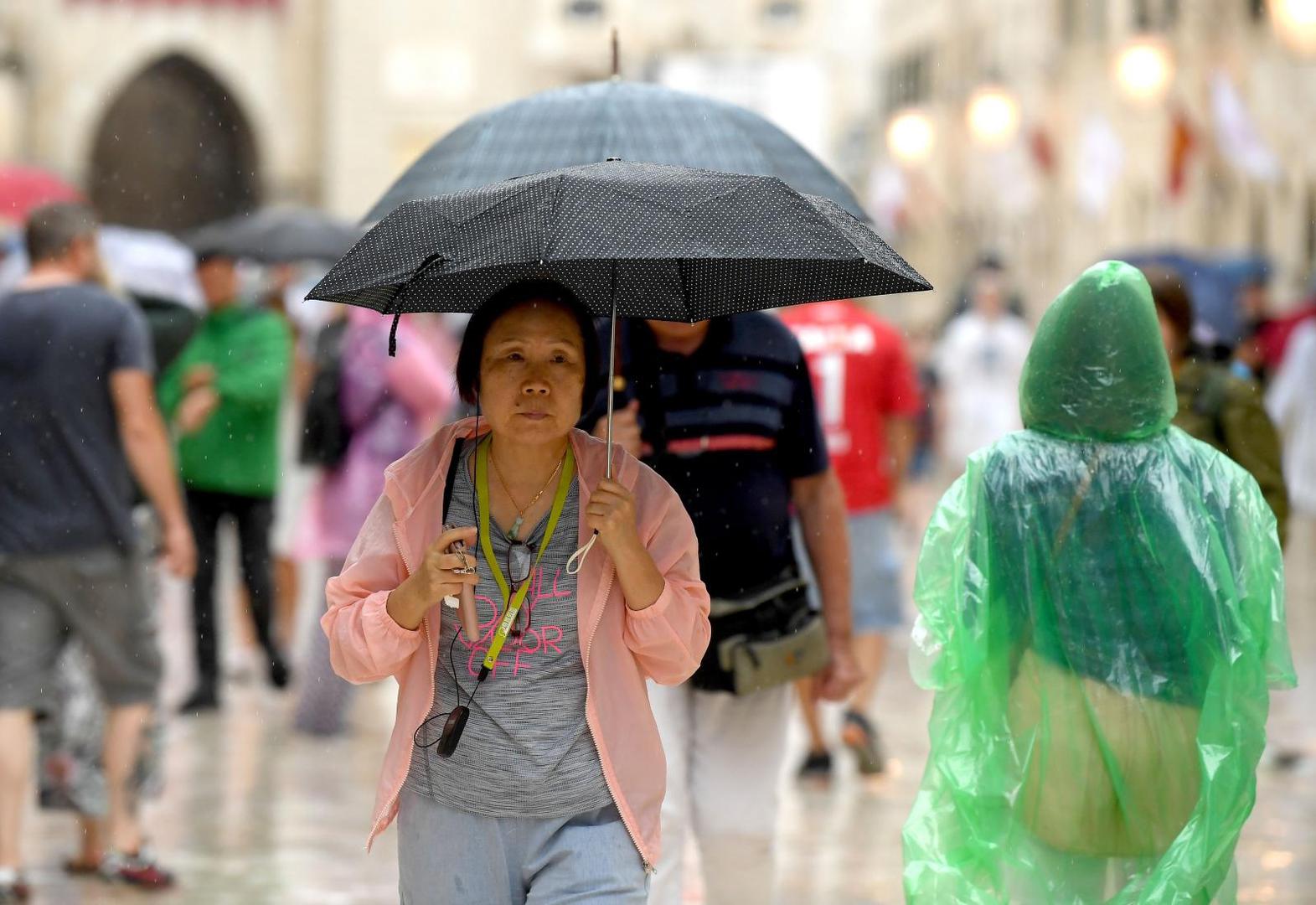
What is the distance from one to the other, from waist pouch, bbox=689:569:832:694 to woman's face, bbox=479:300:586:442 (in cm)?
129

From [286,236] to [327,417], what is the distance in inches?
124

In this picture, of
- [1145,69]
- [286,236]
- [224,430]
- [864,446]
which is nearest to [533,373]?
[864,446]

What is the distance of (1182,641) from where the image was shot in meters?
4.26

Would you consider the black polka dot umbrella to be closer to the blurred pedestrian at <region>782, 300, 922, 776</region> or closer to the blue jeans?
the blue jeans

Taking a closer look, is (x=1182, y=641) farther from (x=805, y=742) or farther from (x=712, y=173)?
(x=805, y=742)

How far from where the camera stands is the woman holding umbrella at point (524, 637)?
381 centimetres

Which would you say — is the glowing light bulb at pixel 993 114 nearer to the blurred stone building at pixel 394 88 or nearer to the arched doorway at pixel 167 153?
the blurred stone building at pixel 394 88

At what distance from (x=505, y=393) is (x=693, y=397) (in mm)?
1286

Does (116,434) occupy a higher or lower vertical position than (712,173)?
lower

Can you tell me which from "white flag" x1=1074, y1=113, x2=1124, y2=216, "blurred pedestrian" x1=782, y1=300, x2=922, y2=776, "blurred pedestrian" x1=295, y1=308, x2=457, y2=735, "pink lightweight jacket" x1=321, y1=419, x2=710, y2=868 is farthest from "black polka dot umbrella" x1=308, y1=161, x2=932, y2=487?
"white flag" x1=1074, y1=113, x2=1124, y2=216

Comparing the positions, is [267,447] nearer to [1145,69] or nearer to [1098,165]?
[1145,69]

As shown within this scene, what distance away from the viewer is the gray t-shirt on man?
6449 mm

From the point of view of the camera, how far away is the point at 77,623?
21.4 ft

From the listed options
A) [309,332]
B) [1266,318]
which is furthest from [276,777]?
[1266,318]
